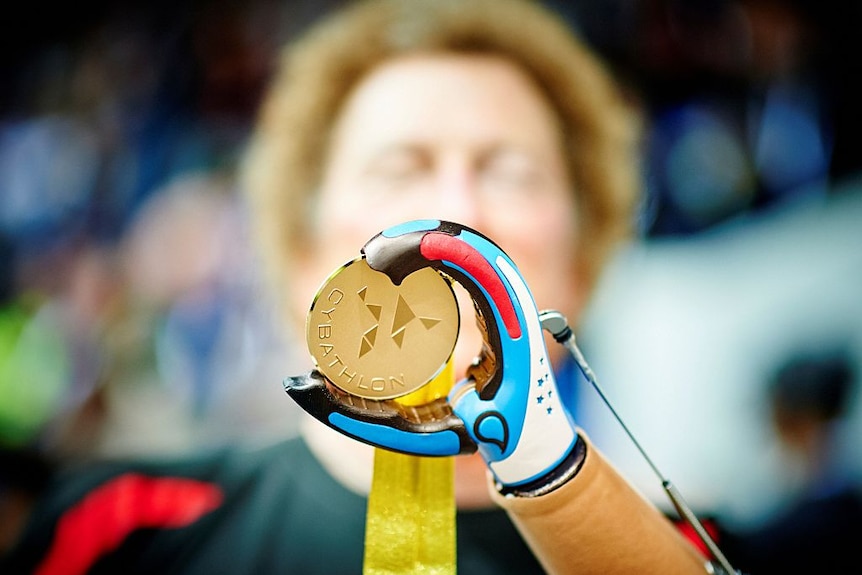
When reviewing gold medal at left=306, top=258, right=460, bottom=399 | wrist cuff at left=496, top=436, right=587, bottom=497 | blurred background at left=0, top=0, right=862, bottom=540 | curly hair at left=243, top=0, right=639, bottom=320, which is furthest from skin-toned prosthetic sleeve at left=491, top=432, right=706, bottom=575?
curly hair at left=243, top=0, right=639, bottom=320

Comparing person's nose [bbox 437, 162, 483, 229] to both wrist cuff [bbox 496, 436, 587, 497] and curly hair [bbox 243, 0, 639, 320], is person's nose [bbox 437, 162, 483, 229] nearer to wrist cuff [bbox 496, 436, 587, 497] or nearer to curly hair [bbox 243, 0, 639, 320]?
curly hair [bbox 243, 0, 639, 320]

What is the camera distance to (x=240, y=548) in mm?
772

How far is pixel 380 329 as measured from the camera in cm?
46

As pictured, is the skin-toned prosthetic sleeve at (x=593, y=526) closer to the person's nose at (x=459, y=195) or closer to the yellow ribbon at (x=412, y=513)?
the yellow ribbon at (x=412, y=513)

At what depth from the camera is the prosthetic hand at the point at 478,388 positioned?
0.44 metres

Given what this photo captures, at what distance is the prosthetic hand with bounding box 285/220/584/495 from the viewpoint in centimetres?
44

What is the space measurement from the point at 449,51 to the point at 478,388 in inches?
21.8

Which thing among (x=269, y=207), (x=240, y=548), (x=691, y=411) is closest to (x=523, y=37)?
(x=269, y=207)

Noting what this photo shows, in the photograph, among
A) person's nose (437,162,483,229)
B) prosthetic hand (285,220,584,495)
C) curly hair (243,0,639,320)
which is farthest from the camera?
curly hair (243,0,639,320)

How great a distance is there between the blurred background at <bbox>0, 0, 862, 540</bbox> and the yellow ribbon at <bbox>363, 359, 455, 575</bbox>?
1.12ft

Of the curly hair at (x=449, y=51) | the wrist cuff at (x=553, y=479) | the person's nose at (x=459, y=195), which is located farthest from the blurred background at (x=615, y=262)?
the wrist cuff at (x=553, y=479)

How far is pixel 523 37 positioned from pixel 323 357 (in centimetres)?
63

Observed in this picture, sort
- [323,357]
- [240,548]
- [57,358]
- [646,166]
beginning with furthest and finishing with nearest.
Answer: [57,358] < [646,166] < [240,548] < [323,357]

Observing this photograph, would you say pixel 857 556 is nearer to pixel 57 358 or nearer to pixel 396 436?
pixel 396 436
